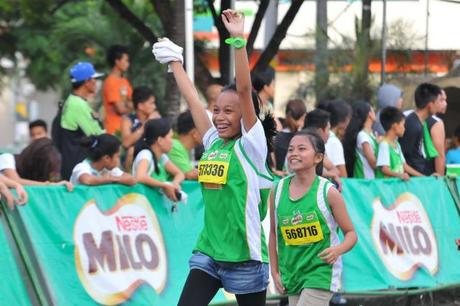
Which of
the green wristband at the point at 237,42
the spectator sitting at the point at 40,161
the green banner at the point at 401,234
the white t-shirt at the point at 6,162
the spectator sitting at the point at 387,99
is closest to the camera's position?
the green wristband at the point at 237,42

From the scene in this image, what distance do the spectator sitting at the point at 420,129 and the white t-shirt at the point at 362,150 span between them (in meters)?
0.72

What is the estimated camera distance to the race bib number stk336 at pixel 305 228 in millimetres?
6793

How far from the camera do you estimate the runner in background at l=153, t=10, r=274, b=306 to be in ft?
20.0

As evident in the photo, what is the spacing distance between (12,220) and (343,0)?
47.3ft

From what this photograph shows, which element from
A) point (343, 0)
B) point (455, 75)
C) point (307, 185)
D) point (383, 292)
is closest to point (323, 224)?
point (307, 185)

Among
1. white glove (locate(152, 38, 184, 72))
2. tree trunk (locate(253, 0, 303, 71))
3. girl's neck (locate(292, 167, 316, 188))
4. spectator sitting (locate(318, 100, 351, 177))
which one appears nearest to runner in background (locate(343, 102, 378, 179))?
spectator sitting (locate(318, 100, 351, 177))

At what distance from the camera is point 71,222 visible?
8148 millimetres

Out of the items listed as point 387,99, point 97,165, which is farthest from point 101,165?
point 387,99

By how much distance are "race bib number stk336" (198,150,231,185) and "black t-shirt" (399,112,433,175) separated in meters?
5.76

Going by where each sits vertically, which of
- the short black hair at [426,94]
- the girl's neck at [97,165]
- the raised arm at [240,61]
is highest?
the raised arm at [240,61]

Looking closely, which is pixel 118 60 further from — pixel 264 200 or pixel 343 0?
pixel 343 0

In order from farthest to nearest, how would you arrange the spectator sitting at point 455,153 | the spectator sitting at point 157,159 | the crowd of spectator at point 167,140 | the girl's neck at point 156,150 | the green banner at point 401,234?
the spectator sitting at point 455,153 → the green banner at point 401,234 → the girl's neck at point 156,150 → the spectator sitting at point 157,159 → the crowd of spectator at point 167,140

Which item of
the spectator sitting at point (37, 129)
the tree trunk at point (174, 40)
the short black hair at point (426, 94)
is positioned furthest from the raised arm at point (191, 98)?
the spectator sitting at point (37, 129)

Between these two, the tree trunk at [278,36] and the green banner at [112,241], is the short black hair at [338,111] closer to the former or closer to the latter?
the green banner at [112,241]
